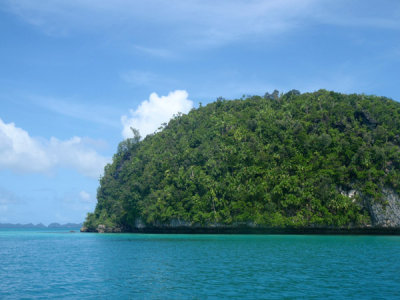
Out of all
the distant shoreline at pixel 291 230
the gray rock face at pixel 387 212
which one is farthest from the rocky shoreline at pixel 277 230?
the gray rock face at pixel 387 212

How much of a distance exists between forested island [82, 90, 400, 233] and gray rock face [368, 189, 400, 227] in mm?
144

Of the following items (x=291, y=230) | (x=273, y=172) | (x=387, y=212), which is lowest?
(x=291, y=230)

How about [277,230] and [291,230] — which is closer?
[291,230]

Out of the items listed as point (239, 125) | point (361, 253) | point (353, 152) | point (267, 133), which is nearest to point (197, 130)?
point (239, 125)

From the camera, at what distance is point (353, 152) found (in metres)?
63.0

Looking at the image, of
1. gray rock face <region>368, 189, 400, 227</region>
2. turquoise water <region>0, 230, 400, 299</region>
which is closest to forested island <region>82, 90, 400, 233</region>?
gray rock face <region>368, 189, 400, 227</region>

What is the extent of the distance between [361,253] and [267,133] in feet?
145

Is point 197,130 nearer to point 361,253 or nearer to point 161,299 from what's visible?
point 361,253

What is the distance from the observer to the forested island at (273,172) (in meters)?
59.3

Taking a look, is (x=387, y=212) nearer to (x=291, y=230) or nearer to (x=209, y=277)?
(x=291, y=230)

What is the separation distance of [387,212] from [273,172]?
18.4 m

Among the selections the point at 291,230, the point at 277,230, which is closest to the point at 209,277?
the point at 277,230

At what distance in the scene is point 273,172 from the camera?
64562mm

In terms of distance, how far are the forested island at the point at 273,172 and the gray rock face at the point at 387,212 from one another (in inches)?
5.7
